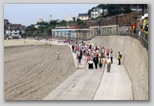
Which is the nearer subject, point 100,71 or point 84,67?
point 100,71

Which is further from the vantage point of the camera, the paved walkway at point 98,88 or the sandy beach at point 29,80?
the sandy beach at point 29,80

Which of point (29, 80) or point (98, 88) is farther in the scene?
point (29, 80)

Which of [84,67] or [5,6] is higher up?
[5,6]

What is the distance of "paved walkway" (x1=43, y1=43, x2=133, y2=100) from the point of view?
374 inches

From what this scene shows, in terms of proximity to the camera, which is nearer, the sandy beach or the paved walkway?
the paved walkway

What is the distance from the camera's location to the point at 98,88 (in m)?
11.2

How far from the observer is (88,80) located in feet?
40.3

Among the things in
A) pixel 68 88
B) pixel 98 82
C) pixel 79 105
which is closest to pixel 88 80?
pixel 98 82

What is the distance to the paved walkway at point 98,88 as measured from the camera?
9.49 m

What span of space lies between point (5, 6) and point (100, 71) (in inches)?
244

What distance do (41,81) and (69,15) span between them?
4232 millimetres

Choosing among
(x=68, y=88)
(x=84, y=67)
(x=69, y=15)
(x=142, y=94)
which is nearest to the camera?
(x=142, y=94)

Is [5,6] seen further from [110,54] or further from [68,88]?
[110,54]

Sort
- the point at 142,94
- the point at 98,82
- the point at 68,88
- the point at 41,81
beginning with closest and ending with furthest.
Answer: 1. the point at 142,94
2. the point at 68,88
3. the point at 98,82
4. the point at 41,81
